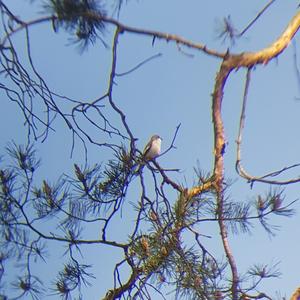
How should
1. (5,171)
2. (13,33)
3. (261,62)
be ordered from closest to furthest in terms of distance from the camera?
1. (13,33)
2. (261,62)
3. (5,171)

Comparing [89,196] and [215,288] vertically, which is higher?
[89,196]

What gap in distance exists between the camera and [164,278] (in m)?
1.06

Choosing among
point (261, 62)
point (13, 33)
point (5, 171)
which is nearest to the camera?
point (13, 33)

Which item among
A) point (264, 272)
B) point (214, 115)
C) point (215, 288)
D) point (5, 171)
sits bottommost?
point (215, 288)

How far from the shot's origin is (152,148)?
54.6 inches

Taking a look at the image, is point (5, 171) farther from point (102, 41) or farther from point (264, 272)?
point (264, 272)

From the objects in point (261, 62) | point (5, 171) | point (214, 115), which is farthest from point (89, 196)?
point (261, 62)

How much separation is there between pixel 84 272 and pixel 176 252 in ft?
0.86

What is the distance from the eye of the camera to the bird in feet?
3.85

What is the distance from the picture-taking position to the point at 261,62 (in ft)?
3.26

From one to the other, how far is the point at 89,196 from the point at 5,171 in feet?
0.65

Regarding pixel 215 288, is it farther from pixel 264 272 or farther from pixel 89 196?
pixel 89 196

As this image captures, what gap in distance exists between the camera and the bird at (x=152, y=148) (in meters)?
1.17

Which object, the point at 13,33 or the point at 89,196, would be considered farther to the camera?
the point at 89,196
